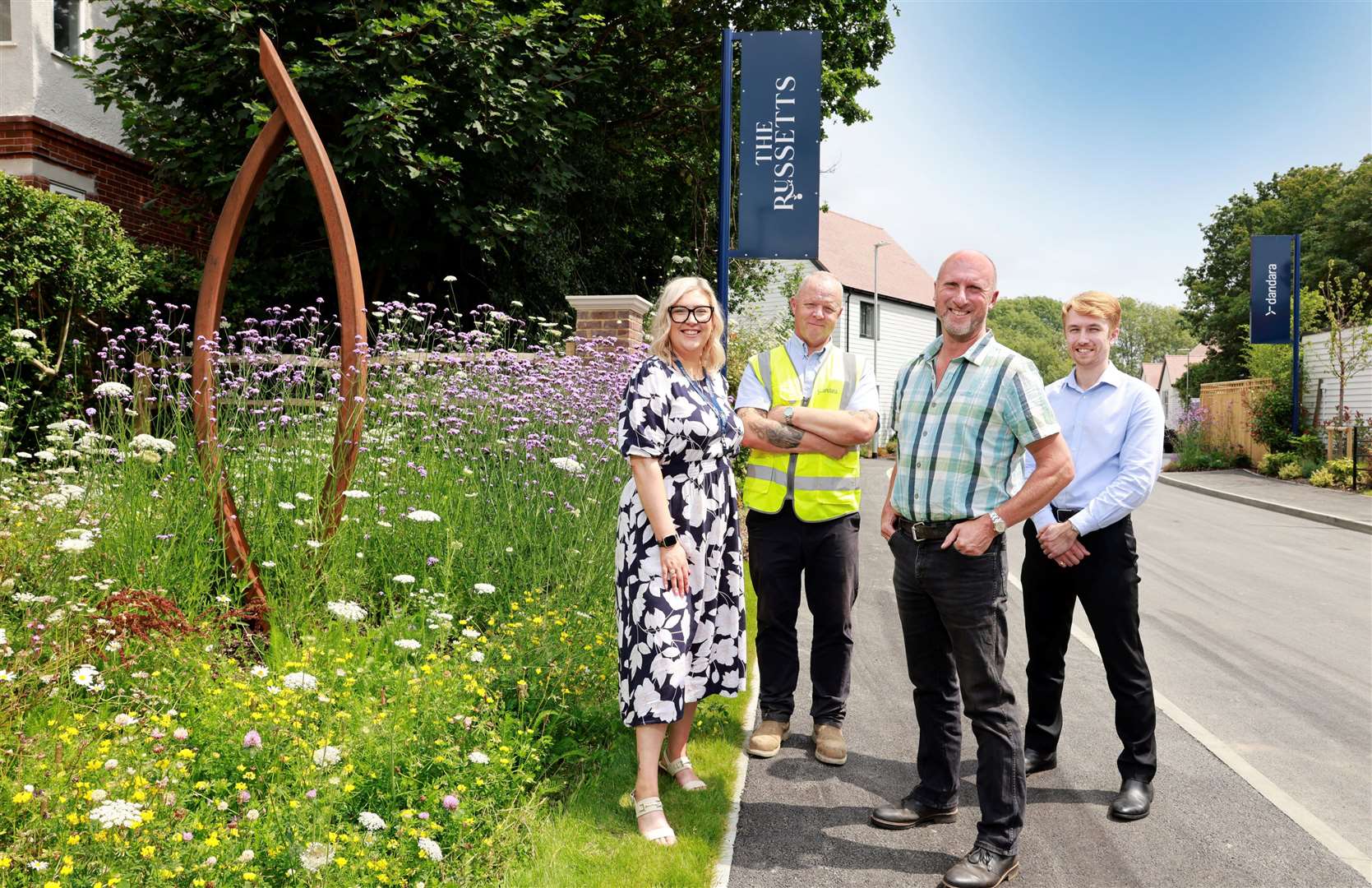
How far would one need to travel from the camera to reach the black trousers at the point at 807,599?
15.3 feet

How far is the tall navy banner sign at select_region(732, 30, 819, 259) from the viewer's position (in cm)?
871

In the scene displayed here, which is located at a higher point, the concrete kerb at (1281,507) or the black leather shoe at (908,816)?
the black leather shoe at (908,816)

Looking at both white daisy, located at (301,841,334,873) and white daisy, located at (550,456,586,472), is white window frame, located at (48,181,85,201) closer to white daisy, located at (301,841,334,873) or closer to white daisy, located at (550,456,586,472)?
white daisy, located at (550,456,586,472)

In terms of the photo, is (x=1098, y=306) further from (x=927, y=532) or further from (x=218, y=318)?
(x=218, y=318)

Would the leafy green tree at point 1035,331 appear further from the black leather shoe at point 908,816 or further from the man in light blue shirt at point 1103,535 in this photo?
the black leather shoe at point 908,816

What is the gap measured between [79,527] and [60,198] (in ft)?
23.2

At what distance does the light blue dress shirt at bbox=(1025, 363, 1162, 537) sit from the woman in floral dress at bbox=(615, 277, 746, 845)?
4.94 ft

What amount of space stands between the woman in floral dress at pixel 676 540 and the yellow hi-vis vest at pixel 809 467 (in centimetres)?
69

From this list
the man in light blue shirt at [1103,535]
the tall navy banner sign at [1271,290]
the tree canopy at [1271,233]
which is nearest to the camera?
the man in light blue shirt at [1103,535]

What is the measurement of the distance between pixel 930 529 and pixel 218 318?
416 centimetres

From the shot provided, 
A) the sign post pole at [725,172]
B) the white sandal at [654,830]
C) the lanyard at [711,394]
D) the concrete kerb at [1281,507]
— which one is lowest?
the concrete kerb at [1281,507]

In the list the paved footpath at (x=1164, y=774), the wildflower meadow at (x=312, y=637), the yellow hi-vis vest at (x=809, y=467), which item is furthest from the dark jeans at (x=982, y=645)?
the wildflower meadow at (x=312, y=637)

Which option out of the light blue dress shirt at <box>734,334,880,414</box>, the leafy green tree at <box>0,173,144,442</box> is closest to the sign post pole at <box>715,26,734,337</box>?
the light blue dress shirt at <box>734,334,880,414</box>

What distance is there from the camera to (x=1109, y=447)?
4.25m
